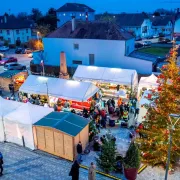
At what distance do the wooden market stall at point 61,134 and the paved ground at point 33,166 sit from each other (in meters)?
0.47

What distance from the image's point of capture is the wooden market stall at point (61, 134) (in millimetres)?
12031

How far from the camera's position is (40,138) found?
42.5ft

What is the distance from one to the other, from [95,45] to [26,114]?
15614 millimetres

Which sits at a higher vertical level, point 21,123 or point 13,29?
point 13,29

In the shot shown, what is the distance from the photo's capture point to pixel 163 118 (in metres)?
10.7

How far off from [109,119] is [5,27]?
154 feet

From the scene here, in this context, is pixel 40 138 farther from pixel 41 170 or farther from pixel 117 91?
pixel 117 91

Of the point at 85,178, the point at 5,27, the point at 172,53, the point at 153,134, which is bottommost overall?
the point at 85,178

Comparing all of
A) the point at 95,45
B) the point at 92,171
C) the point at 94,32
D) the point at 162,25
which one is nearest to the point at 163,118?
the point at 92,171

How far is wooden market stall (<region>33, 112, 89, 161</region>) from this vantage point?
39.5 ft

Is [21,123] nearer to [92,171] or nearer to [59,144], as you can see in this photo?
[59,144]

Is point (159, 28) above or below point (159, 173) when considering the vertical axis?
above

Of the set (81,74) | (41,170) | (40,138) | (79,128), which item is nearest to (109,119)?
(79,128)

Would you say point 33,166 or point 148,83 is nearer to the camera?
point 33,166
